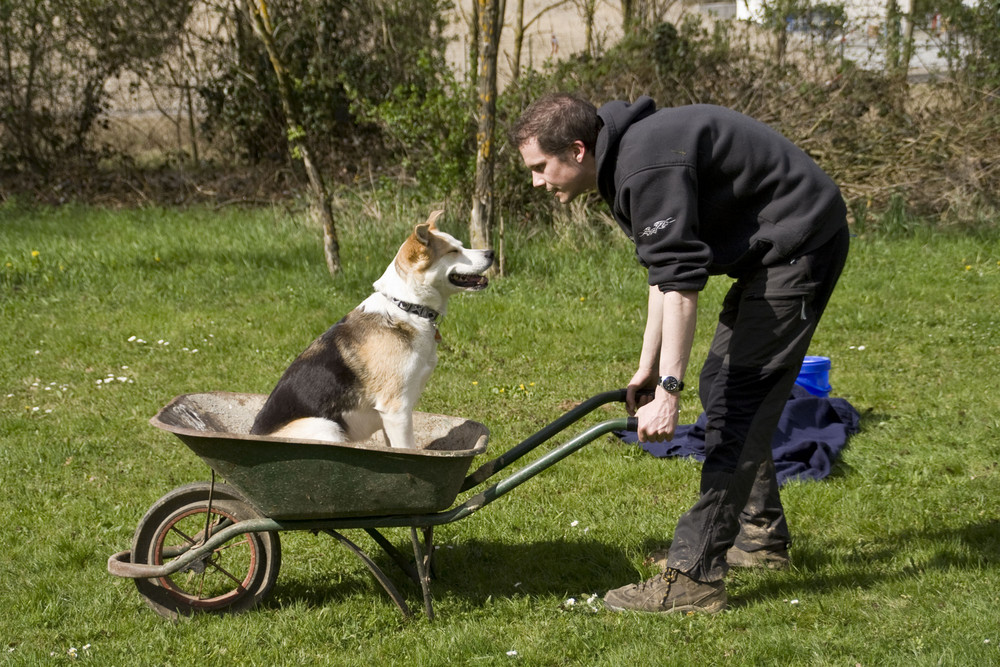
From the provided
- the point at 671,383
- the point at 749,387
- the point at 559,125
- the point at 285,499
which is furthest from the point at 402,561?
the point at 559,125

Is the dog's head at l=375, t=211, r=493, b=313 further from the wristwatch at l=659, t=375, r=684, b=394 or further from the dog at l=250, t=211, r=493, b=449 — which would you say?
the wristwatch at l=659, t=375, r=684, b=394

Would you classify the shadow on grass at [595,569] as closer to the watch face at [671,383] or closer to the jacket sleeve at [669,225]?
the watch face at [671,383]

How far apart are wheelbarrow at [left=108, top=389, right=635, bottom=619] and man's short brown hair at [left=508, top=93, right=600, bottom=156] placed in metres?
0.97

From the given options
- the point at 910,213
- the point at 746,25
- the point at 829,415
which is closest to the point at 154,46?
the point at 746,25

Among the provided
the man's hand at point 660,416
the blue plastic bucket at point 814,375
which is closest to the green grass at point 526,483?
the blue plastic bucket at point 814,375

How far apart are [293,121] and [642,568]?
18.2 ft

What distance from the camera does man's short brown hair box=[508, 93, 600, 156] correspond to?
326cm

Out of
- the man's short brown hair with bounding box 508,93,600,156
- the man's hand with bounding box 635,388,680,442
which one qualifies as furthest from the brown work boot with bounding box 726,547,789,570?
the man's short brown hair with bounding box 508,93,600,156

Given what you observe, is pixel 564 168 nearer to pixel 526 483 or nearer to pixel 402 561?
pixel 402 561

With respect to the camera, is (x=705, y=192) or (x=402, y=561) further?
(x=402, y=561)

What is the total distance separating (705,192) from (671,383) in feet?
2.25

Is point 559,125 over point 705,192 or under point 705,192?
over

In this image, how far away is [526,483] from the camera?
501 centimetres

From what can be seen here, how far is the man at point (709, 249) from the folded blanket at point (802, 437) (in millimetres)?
1392
